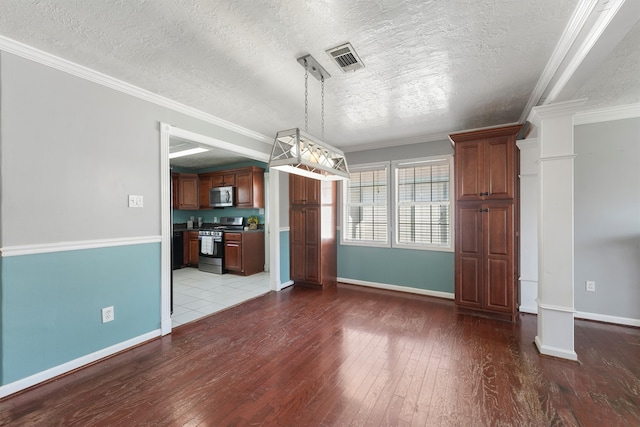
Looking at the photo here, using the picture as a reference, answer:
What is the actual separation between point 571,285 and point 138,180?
4.19m

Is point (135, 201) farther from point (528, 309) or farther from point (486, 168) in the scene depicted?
point (528, 309)

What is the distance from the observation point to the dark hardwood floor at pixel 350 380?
1.73 metres

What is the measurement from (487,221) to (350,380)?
2.48 metres

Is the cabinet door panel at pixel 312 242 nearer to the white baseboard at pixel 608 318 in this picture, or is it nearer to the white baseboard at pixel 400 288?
the white baseboard at pixel 400 288

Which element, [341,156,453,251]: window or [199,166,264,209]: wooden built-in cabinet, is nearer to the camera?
[341,156,453,251]: window

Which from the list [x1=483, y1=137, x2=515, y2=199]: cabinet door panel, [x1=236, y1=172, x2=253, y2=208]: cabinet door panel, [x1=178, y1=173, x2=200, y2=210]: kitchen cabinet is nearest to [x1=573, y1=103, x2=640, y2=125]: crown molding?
[x1=483, y1=137, x2=515, y2=199]: cabinet door panel

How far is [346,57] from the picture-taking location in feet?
6.86

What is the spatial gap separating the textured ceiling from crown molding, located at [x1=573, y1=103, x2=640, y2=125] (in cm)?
36

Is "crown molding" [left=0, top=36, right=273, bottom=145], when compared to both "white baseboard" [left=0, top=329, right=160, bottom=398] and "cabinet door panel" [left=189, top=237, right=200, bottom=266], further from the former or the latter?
"cabinet door panel" [left=189, top=237, right=200, bottom=266]

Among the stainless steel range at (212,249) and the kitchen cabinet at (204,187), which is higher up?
the kitchen cabinet at (204,187)

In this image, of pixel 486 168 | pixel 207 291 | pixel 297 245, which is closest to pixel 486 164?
pixel 486 168

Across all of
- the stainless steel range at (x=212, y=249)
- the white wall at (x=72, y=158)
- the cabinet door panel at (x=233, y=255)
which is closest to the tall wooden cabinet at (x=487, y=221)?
the white wall at (x=72, y=158)

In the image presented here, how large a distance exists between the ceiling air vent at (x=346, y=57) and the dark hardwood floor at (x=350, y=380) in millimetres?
2526

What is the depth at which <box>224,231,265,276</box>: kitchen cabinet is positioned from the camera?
222 inches
